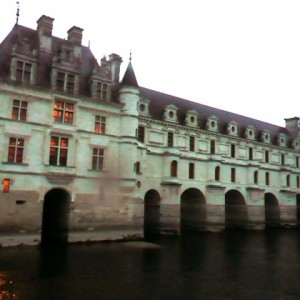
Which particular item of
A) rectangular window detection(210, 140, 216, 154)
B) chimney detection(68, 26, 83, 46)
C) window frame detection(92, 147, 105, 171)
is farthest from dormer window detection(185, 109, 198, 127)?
chimney detection(68, 26, 83, 46)

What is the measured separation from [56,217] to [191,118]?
2216 cm

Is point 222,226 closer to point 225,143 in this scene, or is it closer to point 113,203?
point 225,143

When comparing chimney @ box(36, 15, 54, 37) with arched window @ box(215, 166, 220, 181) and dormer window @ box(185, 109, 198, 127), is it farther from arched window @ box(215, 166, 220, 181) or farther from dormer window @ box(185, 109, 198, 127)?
arched window @ box(215, 166, 220, 181)

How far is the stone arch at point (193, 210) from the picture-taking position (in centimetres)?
4359

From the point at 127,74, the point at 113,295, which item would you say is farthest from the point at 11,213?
the point at 127,74

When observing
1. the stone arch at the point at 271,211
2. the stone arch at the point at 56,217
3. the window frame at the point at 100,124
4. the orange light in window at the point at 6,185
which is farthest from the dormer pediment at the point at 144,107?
the stone arch at the point at 271,211

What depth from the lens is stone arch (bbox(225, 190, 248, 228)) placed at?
157 ft

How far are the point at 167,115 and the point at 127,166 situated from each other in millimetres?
12346

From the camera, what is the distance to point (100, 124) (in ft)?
102

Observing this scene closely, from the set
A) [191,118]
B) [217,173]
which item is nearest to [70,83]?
[191,118]

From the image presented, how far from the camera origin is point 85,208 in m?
29.5

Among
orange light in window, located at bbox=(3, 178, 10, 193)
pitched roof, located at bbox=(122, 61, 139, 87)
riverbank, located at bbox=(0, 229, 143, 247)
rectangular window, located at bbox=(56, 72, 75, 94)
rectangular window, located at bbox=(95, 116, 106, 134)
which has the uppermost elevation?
pitched roof, located at bbox=(122, 61, 139, 87)

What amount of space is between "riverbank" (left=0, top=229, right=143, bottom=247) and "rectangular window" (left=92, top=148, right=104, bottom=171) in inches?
227

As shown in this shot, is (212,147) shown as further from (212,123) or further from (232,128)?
(232,128)
